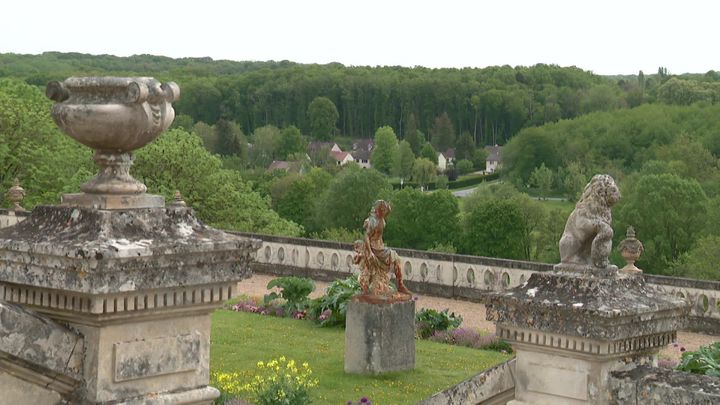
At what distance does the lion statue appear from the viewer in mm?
7336

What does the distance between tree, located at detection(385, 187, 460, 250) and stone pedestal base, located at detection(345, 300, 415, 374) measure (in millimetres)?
51868

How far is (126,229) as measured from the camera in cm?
512

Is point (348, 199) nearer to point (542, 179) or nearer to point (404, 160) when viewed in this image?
point (542, 179)

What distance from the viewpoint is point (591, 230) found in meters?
7.50

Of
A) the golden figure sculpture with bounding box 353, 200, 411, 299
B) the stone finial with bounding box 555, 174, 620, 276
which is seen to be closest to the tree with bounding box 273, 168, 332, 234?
the golden figure sculpture with bounding box 353, 200, 411, 299

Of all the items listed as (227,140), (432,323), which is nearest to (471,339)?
(432,323)

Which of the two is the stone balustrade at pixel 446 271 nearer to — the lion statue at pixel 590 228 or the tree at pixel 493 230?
the lion statue at pixel 590 228

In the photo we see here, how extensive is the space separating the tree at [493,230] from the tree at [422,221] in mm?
1288

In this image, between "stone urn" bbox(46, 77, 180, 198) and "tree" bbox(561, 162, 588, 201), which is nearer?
"stone urn" bbox(46, 77, 180, 198)

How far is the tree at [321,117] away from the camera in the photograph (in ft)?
471

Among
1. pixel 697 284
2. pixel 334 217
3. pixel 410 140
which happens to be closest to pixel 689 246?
pixel 334 217

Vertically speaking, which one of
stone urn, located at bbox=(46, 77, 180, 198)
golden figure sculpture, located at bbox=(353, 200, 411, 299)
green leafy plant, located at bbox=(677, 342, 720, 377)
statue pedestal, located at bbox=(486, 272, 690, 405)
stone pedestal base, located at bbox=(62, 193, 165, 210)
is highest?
stone urn, located at bbox=(46, 77, 180, 198)

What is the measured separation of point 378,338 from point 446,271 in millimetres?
7477

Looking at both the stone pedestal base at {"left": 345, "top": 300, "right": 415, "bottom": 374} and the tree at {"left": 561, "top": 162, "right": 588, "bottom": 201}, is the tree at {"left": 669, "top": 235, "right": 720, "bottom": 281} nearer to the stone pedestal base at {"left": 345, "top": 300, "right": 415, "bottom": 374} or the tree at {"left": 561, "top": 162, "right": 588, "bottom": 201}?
the tree at {"left": 561, "top": 162, "right": 588, "bottom": 201}
